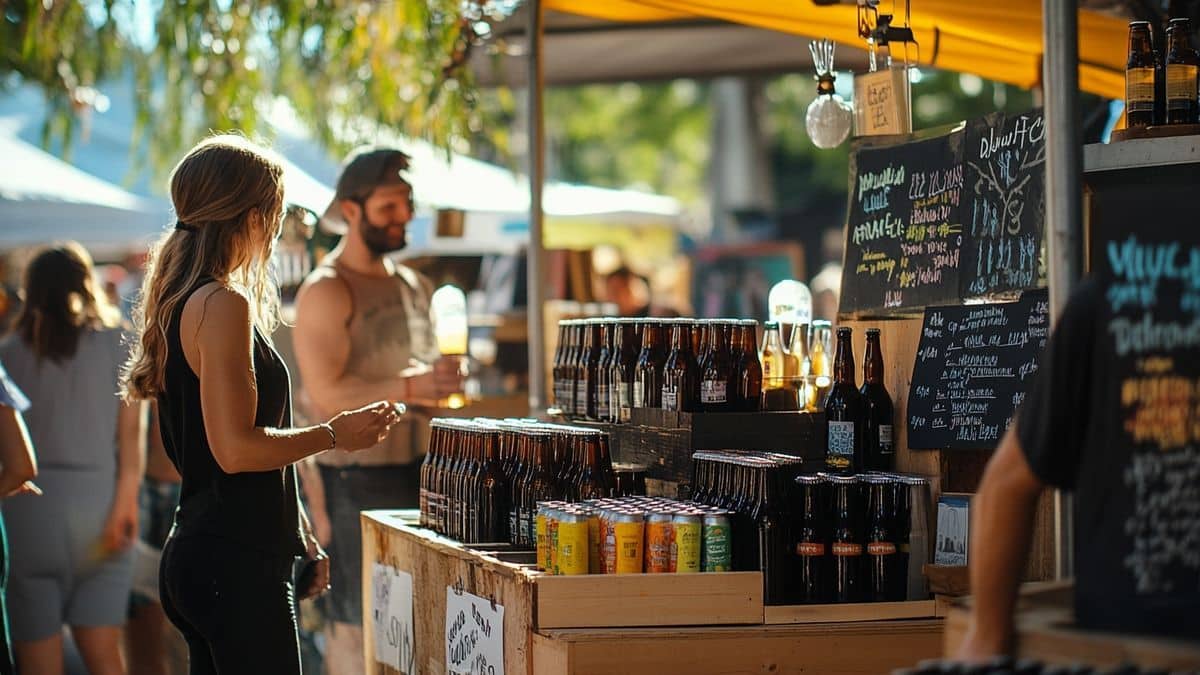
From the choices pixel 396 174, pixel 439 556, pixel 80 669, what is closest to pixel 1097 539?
pixel 439 556

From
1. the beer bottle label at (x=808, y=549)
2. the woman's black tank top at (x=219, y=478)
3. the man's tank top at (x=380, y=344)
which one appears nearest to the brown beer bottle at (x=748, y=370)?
the beer bottle label at (x=808, y=549)

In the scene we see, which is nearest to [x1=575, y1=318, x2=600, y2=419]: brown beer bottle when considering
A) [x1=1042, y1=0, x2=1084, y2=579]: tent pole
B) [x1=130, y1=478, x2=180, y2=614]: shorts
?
[x1=1042, y1=0, x2=1084, y2=579]: tent pole

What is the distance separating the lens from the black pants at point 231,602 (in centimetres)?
383

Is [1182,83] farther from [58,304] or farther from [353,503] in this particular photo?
[58,304]

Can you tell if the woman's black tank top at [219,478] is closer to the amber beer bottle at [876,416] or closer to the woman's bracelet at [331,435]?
the woman's bracelet at [331,435]

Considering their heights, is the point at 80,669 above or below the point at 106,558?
below

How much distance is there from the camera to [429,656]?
15.9ft

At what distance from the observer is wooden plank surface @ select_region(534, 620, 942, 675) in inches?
152

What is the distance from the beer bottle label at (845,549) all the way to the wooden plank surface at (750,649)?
0.19 metres

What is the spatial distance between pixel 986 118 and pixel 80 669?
620 cm

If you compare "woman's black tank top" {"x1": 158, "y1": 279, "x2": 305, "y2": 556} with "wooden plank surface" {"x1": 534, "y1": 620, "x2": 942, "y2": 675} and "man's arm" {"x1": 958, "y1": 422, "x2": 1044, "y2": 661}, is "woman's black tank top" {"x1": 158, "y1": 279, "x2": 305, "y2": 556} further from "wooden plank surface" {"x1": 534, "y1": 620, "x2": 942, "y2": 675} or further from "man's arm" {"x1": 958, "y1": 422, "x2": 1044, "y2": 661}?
"man's arm" {"x1": 958, "y1": 422, "x2": 1044, "y2": 661}

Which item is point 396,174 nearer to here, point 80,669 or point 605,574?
point 605,574

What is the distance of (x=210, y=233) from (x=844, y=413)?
1.86 meters

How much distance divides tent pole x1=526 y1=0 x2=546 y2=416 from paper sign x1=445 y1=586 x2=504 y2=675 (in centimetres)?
202
